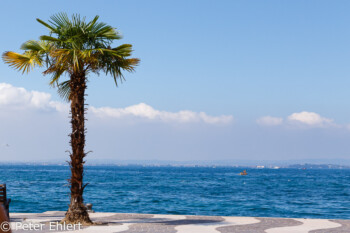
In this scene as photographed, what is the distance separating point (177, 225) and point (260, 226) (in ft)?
7.80

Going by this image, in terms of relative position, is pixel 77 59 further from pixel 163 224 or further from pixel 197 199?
pixel 197 199

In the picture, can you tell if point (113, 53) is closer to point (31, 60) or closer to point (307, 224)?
point (31, 60)

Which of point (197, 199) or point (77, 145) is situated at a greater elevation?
point (77, 145)

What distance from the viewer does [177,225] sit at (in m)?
14.3

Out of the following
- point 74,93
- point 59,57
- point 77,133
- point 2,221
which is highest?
point 59,57

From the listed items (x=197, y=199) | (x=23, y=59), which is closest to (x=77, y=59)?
(x=23, y=59)

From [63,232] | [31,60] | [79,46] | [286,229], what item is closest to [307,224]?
[286,229]

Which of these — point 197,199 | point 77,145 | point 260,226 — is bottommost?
point 197,199

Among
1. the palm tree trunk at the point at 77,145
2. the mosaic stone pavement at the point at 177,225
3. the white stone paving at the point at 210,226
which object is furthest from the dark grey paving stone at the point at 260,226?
the palm tree trunk at the point at 77,145

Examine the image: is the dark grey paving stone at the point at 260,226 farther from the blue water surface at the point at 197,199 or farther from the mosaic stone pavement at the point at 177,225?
the blue water surface at the point at 197,199

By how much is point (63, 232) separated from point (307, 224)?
7216mm

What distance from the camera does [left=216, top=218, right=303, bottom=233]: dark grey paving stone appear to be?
43.5 ft

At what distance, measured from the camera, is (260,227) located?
45.8 feet

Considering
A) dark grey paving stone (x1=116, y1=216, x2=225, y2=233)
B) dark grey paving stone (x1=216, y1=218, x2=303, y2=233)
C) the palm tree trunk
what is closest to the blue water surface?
the palm tree trunk
